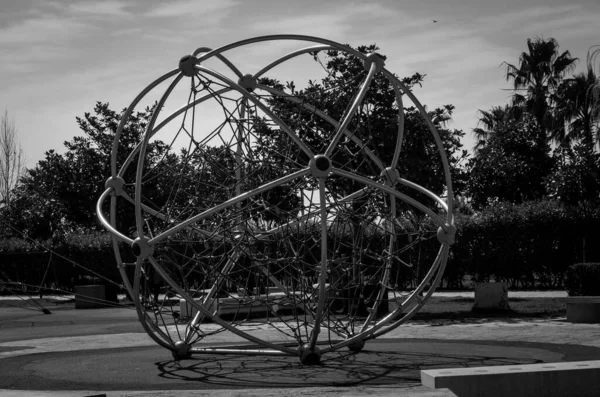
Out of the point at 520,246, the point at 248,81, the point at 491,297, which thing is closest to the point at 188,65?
the point at 248,81

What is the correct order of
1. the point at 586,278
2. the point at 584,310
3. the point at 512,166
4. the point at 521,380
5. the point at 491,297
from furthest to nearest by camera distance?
the point at 512,166 → the point at 586,278 → the point at 491,297 → the point at 584,310 → the point at 521,380

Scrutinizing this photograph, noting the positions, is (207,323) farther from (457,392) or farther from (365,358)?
(457,392)

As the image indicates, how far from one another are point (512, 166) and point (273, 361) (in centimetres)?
2297

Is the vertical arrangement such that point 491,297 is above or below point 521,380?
above

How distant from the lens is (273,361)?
10.2 m

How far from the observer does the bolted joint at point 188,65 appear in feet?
32.0

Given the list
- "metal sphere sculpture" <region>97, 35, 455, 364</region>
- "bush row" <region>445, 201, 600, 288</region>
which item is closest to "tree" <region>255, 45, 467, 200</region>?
"metal sphere sculpture" <region>97, 35, 455, 364</region>

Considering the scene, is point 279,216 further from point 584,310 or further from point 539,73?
point 539,73

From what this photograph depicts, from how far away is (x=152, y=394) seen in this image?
749 centimetres

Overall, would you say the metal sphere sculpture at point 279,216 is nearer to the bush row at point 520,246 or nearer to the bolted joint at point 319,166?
the bolted joint at point 319,166

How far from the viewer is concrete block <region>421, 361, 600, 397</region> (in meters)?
7.15

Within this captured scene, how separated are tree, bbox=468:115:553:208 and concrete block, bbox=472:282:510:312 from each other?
14.5 metres

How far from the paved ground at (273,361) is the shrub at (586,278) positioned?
4.27m

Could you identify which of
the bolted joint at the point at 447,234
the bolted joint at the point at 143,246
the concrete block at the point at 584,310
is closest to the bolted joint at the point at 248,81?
the bolted joint at the point at 143,246
